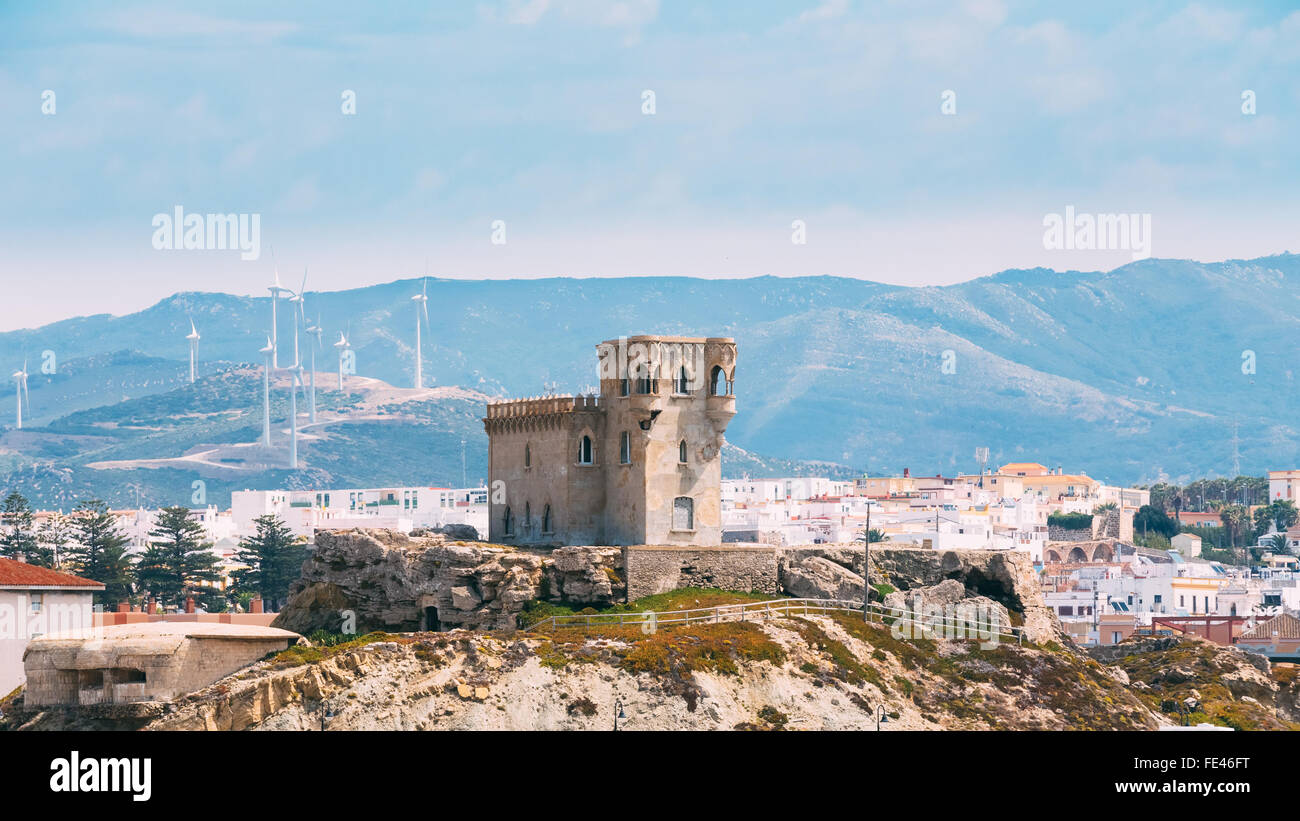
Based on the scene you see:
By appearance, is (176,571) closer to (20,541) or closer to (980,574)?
(20,541)

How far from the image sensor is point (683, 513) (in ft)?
350

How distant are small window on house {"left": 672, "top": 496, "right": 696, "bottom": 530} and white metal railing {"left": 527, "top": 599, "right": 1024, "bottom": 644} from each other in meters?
5.64

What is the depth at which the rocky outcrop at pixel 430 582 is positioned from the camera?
332ft

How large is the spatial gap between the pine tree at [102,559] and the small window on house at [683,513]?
7240 centimetres

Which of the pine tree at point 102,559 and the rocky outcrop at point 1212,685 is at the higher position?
the pine tree at point 102,559

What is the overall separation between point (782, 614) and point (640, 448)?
10342 mm

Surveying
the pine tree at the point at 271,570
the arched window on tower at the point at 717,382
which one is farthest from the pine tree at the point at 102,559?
the arched window on tower at the point at 717,382

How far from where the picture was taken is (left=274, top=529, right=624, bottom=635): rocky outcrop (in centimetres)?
10125

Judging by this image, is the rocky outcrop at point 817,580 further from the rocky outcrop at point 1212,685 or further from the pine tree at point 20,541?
the pine tree at point 20,541

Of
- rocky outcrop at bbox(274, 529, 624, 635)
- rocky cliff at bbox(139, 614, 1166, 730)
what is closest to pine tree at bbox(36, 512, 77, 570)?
rocky outcrop at bbox(274, 529, 624, 635)

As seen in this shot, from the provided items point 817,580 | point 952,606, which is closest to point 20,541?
point 817,580

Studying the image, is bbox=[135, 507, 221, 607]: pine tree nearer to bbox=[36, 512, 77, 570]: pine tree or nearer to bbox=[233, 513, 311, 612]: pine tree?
bbox=[233, 513, 311, 612]: pine tree
